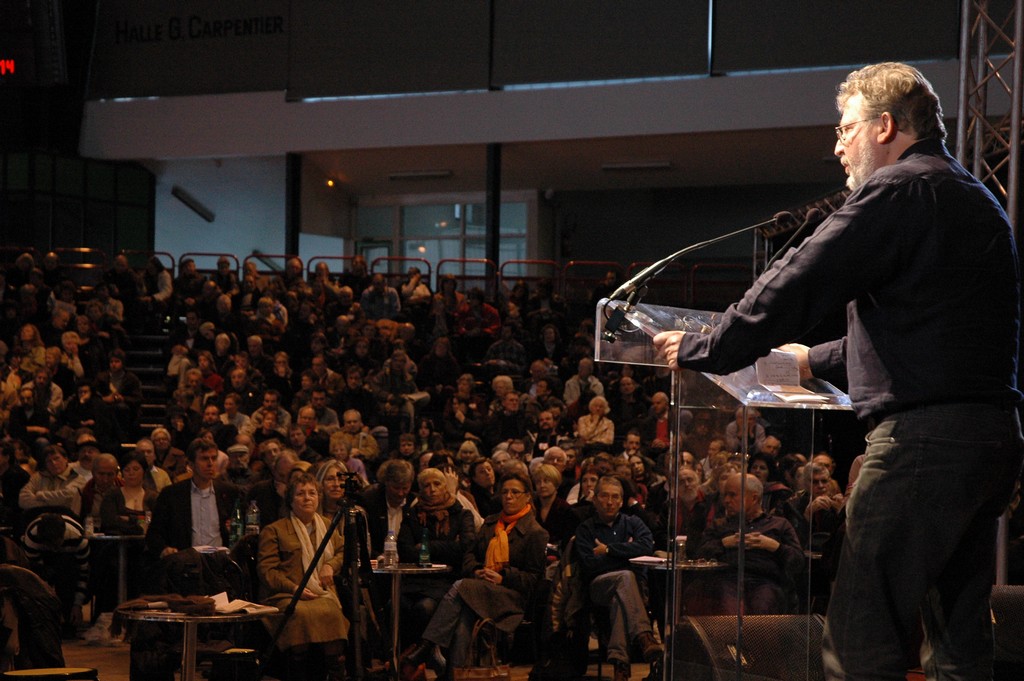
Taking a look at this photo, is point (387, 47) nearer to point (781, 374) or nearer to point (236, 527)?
point (236, 527)

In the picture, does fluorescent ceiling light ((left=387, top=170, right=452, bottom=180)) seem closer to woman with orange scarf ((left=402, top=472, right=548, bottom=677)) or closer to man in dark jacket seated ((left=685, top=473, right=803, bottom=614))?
woman with orange scarf ((left=402, top=472, right=548, bottom=677))

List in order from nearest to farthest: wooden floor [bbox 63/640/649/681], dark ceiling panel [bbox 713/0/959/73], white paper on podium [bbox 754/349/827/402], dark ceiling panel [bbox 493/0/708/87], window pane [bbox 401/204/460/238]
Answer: white paper on podium [bbox 754/349/827/402]
wooden floor [bbox 63/640/649/681]
dark ceiling panel [bbox 713/0/959/73]
dark ceiling panel [bbox 493/0/708/87]
window pane [bbox 401/204/460/238]

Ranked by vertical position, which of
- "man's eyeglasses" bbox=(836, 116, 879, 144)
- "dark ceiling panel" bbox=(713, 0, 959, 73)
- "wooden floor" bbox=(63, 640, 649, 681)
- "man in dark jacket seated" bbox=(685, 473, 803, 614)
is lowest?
"wooden floor" bbox=(63, 640, 649, 681)

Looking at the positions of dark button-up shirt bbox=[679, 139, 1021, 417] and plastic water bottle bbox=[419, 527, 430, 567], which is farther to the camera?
plastic water bottle bbox=[419, 527, 430, 567]

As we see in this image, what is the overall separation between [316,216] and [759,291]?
61.5 feet

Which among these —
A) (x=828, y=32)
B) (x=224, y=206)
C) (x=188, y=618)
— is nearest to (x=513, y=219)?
(x=224, y=206)

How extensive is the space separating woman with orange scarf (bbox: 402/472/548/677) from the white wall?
13902mm

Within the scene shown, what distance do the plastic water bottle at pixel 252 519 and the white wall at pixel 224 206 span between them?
520 inches

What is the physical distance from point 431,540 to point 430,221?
15986 mm

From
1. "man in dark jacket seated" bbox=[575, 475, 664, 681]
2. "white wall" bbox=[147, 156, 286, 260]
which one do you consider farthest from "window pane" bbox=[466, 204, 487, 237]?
"man in dark jacket seated" bbox=[575, 475, 664, 681]

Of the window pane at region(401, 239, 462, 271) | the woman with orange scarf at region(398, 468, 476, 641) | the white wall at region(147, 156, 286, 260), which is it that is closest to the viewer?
the woman with orange scarf at region(398, 468, 476, 641)

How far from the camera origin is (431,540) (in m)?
7.05

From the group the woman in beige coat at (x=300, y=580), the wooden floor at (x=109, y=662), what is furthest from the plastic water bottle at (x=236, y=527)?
the wooden floor at (x=109, y=662)

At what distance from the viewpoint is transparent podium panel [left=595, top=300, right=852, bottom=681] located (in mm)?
2721
